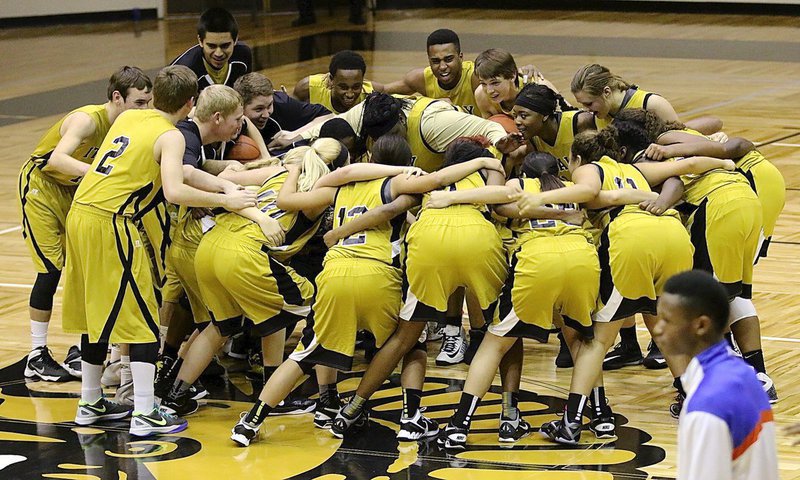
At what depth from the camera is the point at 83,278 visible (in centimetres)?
532

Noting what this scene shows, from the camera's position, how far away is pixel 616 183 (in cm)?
530

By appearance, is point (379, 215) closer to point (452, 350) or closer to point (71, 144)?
point (452, 350)

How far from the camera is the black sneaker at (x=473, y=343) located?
6.39 meters

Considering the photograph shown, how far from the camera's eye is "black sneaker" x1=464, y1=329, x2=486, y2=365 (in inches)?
252

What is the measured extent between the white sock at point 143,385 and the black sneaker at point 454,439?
1.23 meters

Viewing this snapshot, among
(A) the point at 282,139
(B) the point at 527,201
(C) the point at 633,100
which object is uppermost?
(C) the point at 633,100

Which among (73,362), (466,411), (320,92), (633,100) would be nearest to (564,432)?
(466,411)

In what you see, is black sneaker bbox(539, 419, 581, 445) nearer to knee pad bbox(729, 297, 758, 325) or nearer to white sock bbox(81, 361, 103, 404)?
knee pad bbox(729, 297, 758, 325)

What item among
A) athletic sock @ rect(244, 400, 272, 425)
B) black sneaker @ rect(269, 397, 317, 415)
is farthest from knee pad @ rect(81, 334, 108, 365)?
black sneaker @ rect(269, 397, 317, 415)

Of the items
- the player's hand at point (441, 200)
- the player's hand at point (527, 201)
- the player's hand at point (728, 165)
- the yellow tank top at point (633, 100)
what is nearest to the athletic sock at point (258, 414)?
the player's hand at point (441, 200)

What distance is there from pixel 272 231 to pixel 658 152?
5.70 feet

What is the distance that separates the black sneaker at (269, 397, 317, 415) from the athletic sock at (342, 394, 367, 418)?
43 centimetres

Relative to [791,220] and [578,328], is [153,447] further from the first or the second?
[791,220]

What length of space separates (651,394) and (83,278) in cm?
262
